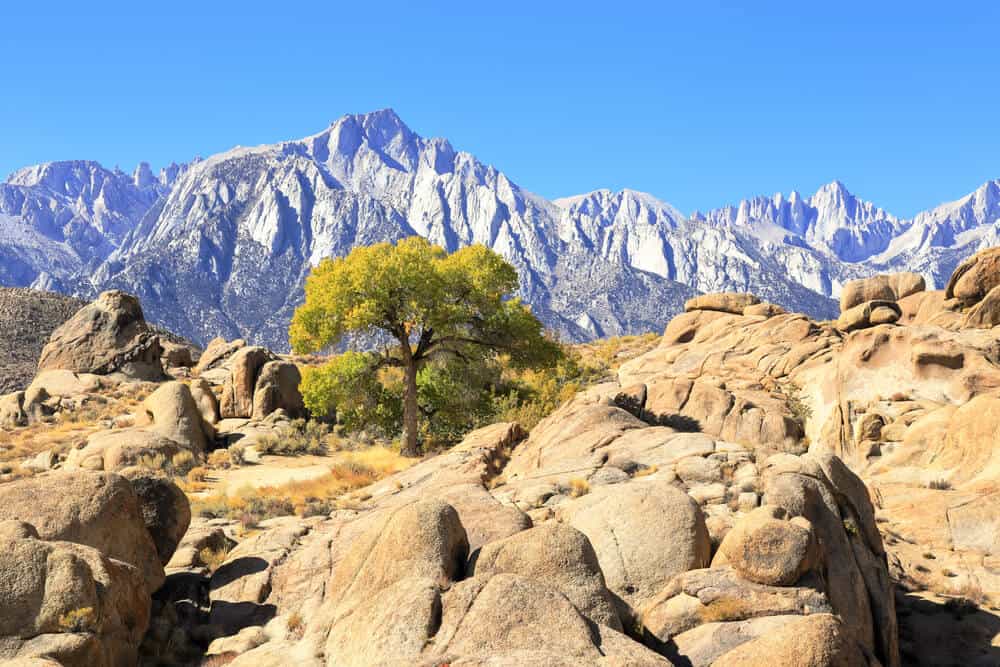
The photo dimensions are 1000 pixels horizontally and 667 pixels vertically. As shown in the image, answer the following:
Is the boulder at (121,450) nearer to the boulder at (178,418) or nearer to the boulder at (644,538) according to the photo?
the boulder at (178,418)

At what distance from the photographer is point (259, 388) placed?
37.8 metres

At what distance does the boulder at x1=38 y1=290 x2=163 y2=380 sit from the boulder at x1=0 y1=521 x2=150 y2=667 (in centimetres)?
3976

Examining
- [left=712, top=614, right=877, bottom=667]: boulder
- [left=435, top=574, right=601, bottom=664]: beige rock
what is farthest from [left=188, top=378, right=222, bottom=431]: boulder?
[left=712, top=614, right=877, bottom=667]: boulder

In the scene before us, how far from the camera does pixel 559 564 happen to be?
34.6 feet

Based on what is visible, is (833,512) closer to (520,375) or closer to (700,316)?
(520,375)

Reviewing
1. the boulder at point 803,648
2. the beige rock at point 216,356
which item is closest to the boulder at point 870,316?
the boulder at point 803,648

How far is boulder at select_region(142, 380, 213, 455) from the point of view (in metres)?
31.7

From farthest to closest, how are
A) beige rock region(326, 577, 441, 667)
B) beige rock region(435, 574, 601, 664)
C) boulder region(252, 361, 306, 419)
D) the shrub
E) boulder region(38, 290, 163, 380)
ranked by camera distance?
boulder region(38, 290, 163, 380) < boulder region(252, 361, 306, 419) < the shrub < beige rock region(326, 577, 441, 667) < beige rock region(435, 574, 601, 664)

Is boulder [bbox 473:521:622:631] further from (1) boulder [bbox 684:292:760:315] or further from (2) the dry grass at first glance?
(1) boulder [bbox 684:292:760:315]

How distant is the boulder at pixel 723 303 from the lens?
43.8 metres

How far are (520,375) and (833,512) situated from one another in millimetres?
26381

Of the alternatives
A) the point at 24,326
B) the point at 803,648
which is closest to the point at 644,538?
the point at 803,648

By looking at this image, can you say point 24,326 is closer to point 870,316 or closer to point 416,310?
point 416,310

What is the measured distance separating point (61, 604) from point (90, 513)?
10.4 ft
